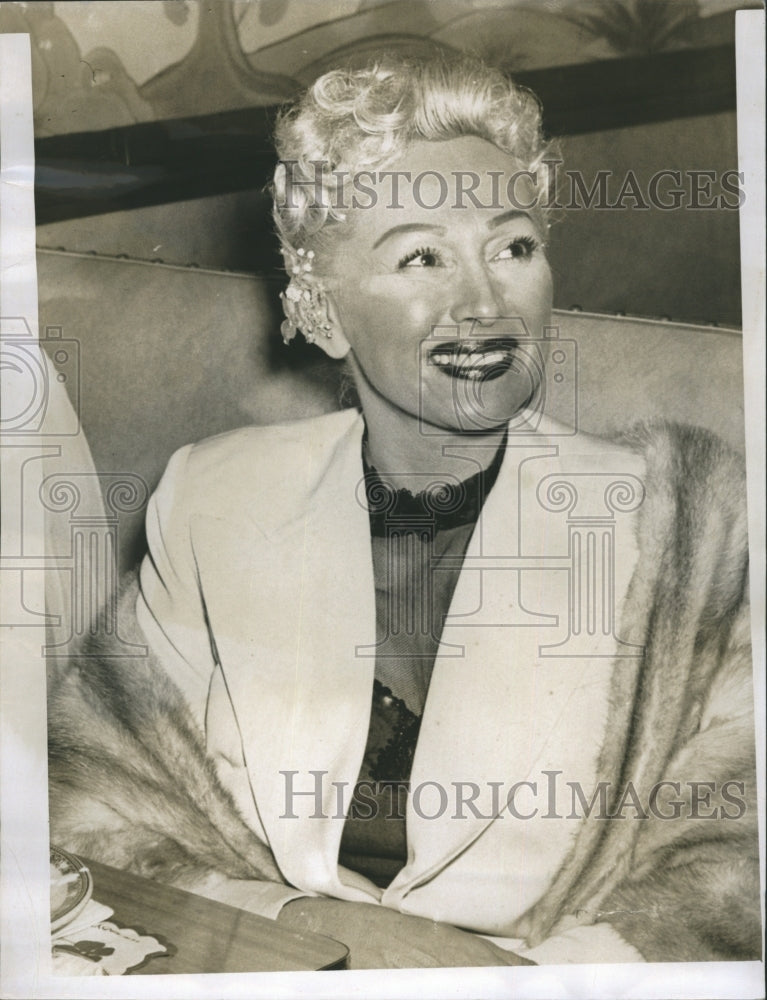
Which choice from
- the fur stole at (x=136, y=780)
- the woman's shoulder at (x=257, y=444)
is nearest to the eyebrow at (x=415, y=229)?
the woman's shoulder at (x=257, y=444)

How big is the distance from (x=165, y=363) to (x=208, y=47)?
2.29ft

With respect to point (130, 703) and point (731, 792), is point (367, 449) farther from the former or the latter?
point (731, 792)

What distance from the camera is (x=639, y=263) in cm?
203

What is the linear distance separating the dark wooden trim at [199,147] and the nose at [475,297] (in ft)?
1.18

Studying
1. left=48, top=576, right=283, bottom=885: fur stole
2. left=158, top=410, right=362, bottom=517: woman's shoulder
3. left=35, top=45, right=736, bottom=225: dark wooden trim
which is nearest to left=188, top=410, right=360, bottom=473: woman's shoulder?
left=158, top=410, right=362, bottom=517: woman's shoulder

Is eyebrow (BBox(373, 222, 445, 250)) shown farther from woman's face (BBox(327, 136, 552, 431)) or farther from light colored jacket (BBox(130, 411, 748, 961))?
light colored jacket (BBox(130, 411, 748, 961))

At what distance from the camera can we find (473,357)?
1999 millimetres

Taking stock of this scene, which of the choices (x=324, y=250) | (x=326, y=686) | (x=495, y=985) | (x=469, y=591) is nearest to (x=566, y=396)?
(x=469, y=591)

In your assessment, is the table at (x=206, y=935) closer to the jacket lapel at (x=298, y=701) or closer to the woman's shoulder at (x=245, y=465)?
the jacket lapel at (x=298, y=701)

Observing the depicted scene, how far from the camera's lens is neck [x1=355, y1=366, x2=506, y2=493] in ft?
6.64

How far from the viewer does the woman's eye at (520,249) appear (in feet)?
6.57

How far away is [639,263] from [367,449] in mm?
727

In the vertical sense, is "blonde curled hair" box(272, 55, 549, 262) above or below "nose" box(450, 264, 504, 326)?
above

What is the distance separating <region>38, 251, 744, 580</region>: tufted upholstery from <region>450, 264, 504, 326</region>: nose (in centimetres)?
16
